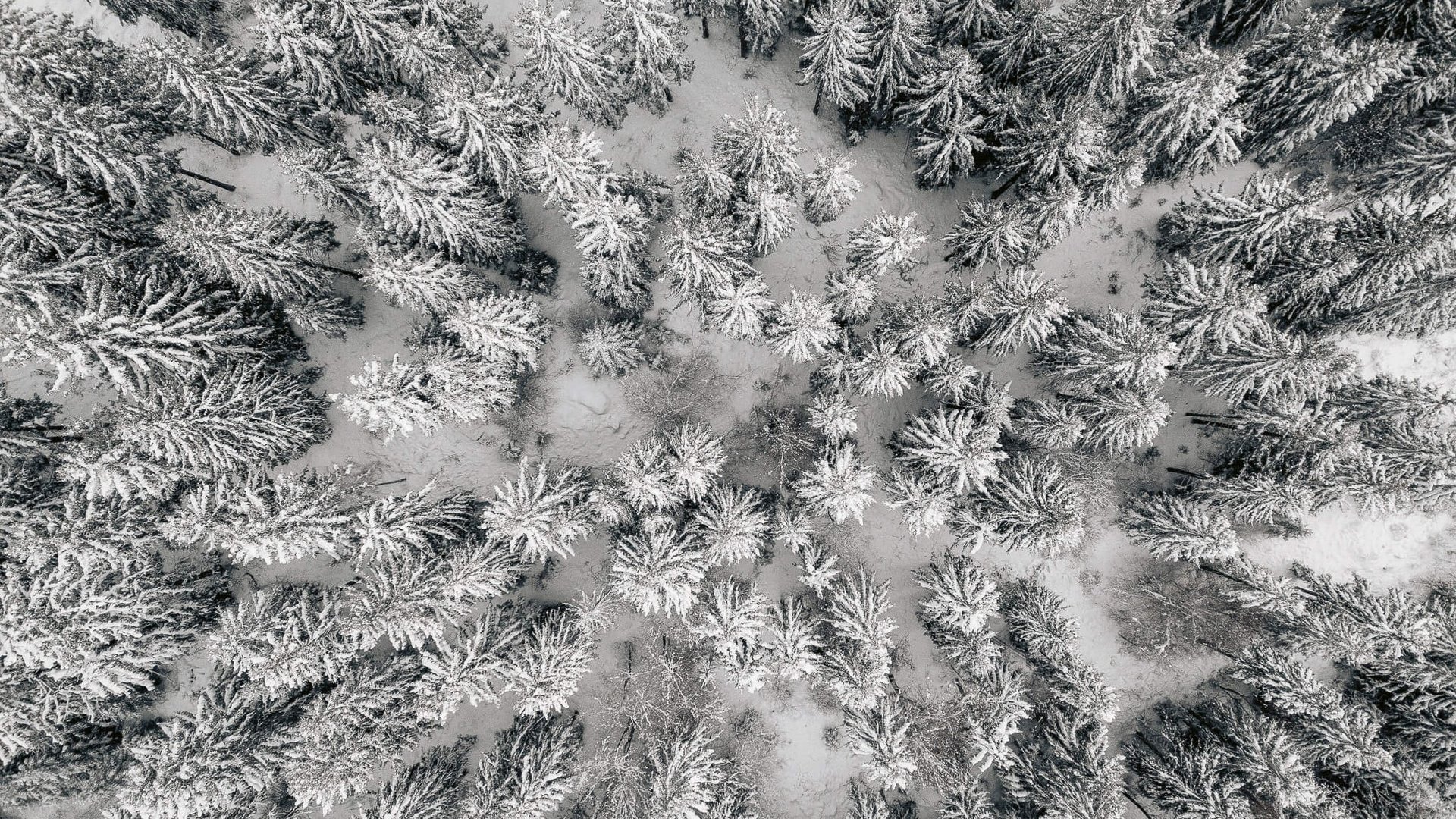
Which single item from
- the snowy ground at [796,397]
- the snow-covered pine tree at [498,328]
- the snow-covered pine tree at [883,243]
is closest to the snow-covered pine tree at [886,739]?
the snowy ground at [796,397]

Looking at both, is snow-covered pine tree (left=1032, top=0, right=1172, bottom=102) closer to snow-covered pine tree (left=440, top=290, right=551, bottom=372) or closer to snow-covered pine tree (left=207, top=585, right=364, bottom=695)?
snow-covered pine tree (left=440, top=290, right=551, bottom=372)

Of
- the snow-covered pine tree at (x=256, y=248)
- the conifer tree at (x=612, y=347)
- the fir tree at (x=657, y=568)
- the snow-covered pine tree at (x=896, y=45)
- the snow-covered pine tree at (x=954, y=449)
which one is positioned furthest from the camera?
the conifer tree at (x=612, y=347)

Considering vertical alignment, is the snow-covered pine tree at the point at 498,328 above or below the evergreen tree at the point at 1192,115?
below

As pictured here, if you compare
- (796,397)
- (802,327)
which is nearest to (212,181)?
(802,327)

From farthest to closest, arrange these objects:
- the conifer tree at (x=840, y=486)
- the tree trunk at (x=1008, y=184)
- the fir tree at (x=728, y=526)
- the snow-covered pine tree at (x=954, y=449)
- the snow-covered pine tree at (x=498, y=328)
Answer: the tree trunk at (x=1008, y=184)
the fir tree at (x=728, y=526)
the conifer tree at (x=840, y=486)
the snow-covered pine tree at (x=954, y=449)
the snow-covered pine tree at (x=498, y=328)

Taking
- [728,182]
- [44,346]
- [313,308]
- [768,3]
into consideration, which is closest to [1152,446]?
[728,182]

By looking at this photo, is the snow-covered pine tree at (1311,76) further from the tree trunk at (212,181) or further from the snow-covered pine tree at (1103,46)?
the tree trunk at (212,181)

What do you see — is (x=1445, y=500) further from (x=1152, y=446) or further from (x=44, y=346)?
(x=44, y=346)
